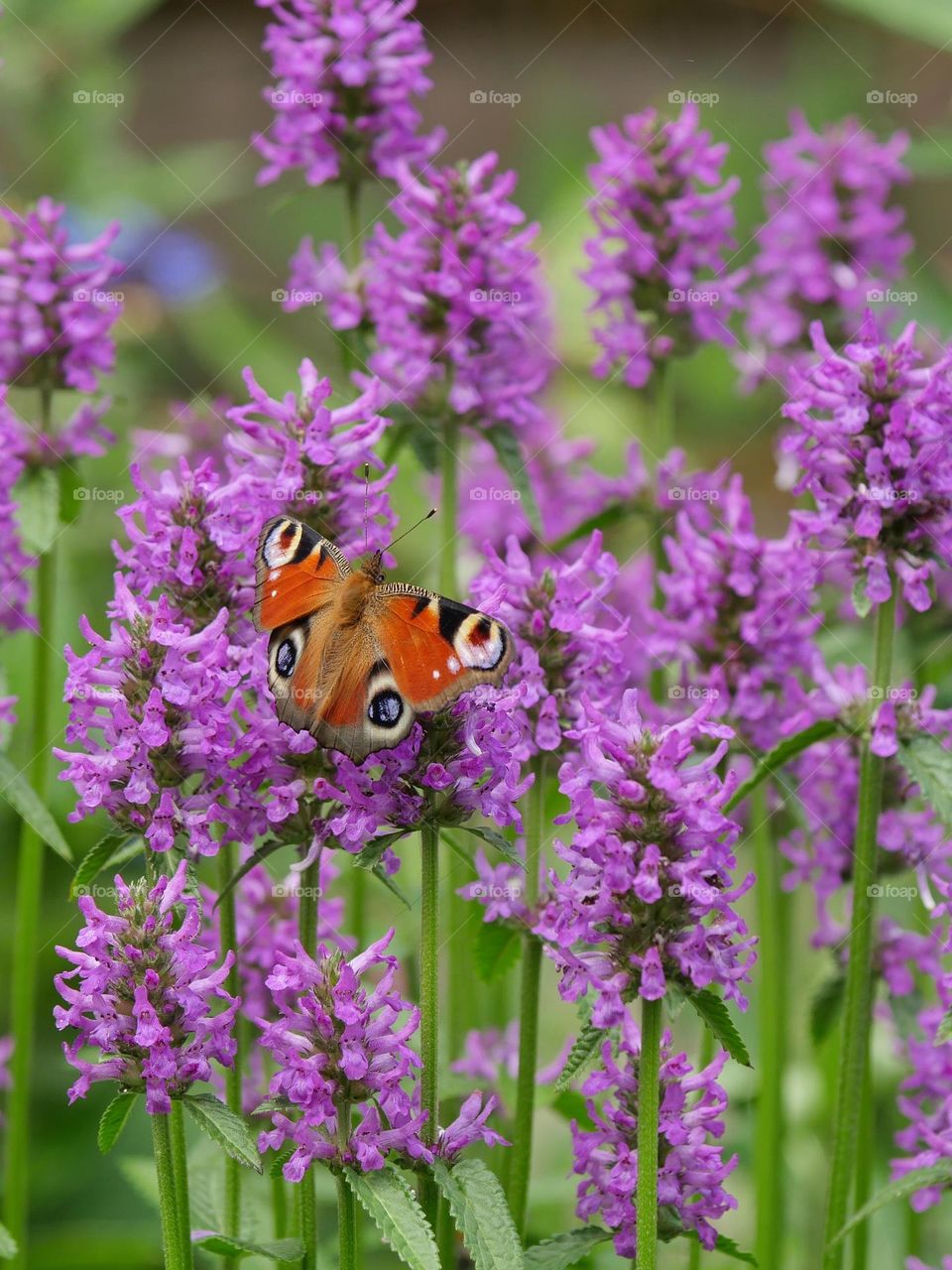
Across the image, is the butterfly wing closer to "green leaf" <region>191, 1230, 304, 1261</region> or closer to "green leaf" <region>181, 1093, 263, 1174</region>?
"green leaf" <region>181, 1093, 263, 1174</region>

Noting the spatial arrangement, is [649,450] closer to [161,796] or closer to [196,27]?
[161,796]

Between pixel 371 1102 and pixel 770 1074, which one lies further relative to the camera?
pixel 770 1074

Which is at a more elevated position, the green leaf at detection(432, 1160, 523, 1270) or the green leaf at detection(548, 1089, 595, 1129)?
the green leaf at detection(548, 1089, 595, 1129)

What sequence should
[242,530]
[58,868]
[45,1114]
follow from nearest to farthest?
1. [242,530]
2. [45,1114]
3. [58,868]

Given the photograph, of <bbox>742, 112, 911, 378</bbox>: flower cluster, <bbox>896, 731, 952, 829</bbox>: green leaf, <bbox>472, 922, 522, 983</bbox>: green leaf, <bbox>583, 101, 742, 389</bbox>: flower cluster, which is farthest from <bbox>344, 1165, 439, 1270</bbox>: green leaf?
<bbox>742, 112, 911, 378</bbox>: flower cluster

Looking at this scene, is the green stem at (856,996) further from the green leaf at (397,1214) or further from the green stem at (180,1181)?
the green stem at (180,1181)

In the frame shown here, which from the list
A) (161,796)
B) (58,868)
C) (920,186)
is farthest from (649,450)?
(920,186)

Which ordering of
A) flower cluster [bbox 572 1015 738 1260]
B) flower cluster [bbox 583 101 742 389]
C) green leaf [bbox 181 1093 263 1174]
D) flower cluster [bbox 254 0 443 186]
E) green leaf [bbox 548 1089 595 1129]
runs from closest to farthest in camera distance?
green leaf [bbox 181 1093 263 1174] → flower cluster [bbox 572 1015 738 1260] → green leaf [bbox 548 1089 595 1129] → flower cluster [bbox 254 0 443 186] → flower cluster [bbox 583 101 742 389]
